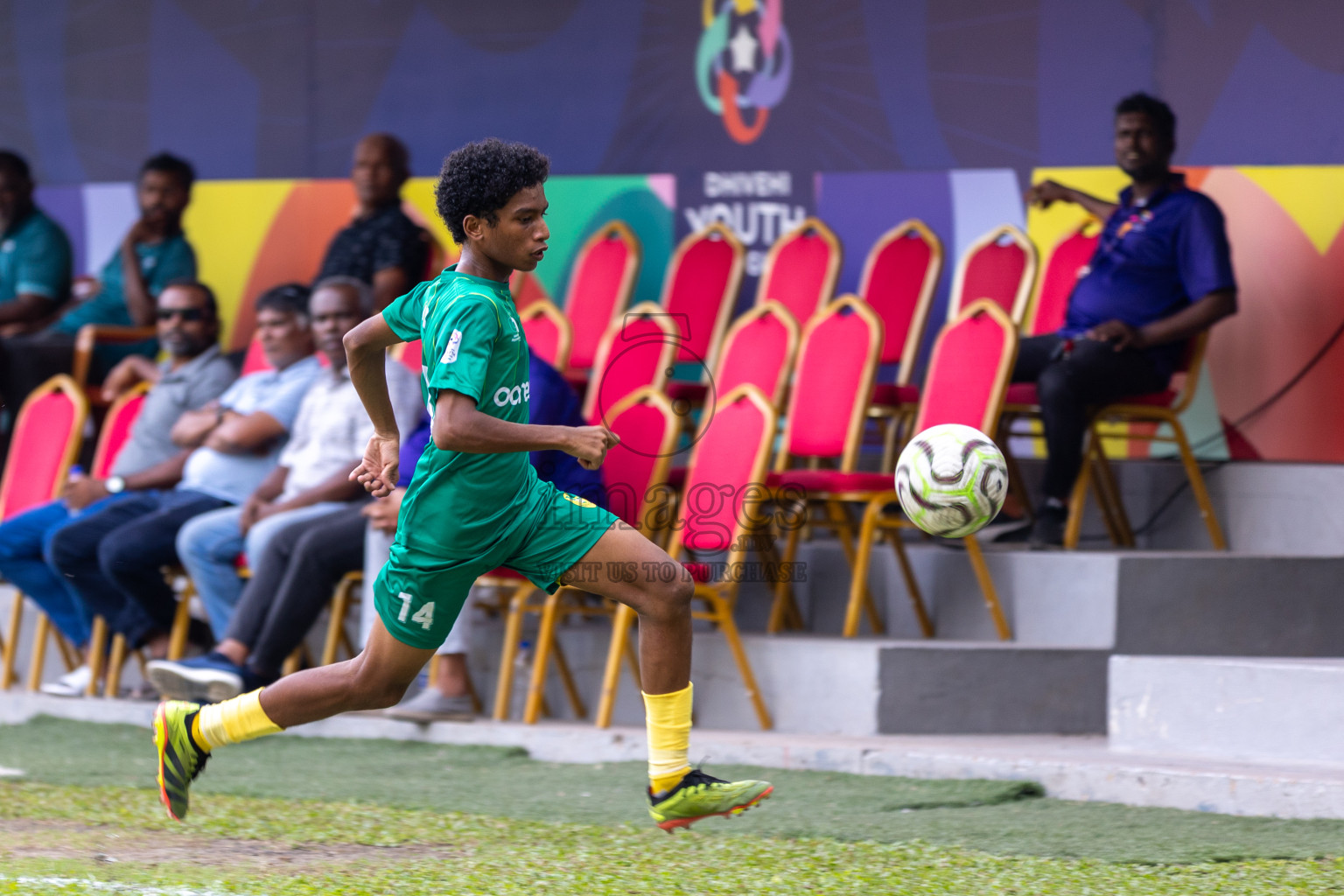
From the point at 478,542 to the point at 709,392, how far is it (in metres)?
3.48

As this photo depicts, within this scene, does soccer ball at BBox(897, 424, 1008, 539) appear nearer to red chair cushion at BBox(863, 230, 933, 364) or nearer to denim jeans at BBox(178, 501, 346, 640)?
red chair cushion at BBox(863, 230, 933, 364)

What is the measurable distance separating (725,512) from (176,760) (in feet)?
7.88

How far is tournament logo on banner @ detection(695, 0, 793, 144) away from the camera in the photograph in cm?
877

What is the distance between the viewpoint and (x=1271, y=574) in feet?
21.3

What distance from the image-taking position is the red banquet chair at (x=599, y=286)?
839 cm

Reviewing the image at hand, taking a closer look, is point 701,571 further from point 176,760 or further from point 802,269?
point 176,760

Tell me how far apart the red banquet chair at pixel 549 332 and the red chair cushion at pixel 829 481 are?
1346 mm

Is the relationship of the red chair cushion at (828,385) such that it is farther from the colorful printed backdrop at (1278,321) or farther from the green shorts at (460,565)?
the green shorts at (460,565)

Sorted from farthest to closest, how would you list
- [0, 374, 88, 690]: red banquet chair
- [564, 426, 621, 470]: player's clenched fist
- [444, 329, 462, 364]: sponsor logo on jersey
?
[0, 374, 88, 690]: red banquet chair < [444, 329, 462, 364]: sponsor logo on jersey < [564, 426, 621, 470]: player's clenched fist

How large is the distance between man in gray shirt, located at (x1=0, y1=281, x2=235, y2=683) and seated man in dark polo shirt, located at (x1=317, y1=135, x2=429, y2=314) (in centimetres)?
62

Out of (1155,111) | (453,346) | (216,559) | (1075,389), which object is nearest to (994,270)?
(1155,111)

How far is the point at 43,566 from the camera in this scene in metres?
7.66

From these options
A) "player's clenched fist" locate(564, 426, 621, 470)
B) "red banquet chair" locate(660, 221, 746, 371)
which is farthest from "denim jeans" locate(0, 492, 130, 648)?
"player's clenched fist" locate(564, 426, 621, 470)

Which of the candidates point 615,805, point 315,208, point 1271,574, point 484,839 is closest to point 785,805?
point 615,805
